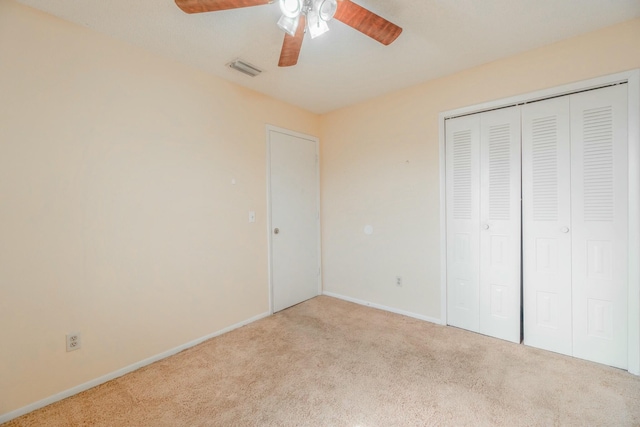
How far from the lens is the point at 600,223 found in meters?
2.04

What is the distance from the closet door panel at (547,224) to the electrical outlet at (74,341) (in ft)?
11.1

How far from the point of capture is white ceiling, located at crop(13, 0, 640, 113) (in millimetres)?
1757

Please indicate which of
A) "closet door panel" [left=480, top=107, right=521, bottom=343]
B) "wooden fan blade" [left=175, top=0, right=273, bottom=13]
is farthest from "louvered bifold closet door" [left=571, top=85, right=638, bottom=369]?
"wooden fan blade" [left=175, top=0, right=273, bottom=13]

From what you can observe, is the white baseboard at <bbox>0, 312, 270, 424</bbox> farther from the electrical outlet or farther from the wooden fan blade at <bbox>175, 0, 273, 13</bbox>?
the wooden fan blade at <bbox>175, 0, 273, 13</bbox>

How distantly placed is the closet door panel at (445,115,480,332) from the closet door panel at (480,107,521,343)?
0.05 m

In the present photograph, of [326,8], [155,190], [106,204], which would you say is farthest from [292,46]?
[106,204]

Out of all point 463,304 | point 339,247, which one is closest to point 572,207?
point 463,304

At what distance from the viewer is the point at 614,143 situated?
1.99m

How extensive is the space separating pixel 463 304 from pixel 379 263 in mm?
948

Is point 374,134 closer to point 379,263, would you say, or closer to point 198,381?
point 379,263

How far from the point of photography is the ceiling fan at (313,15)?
1.38m

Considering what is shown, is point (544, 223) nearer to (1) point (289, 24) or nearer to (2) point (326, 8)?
(2) point (326, 8)

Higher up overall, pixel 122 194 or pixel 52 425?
pixel 122 194

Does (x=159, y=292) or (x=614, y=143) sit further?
(x=159, y=292)
